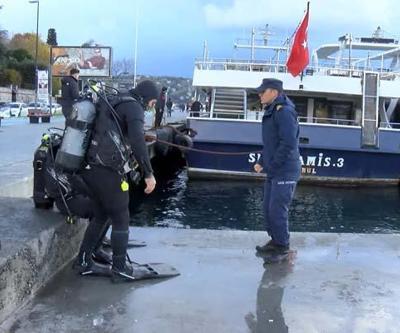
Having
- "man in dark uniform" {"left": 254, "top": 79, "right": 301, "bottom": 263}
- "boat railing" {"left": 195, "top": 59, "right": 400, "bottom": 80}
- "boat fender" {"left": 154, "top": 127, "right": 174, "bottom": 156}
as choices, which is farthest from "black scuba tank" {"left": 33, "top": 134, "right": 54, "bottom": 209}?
"boat fender" {"left": 154, "top": 127, "right": 174, "bottom": 156}

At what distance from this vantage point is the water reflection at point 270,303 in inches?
154

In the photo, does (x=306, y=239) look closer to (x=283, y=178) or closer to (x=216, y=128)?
(x=283, y=178)

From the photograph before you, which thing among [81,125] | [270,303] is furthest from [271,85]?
[270,303]

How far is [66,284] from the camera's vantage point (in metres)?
4.52

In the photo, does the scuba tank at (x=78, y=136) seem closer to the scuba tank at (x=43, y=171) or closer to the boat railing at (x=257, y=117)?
the scuba tank at (x=43, y=171)

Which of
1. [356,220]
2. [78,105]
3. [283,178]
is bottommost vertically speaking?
[356,220]

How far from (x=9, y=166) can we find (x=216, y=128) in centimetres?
957

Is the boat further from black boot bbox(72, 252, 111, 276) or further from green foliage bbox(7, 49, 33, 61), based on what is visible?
green foliage bbox(7, 49, 33, 61)

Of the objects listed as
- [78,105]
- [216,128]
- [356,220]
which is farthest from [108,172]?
[216,128]

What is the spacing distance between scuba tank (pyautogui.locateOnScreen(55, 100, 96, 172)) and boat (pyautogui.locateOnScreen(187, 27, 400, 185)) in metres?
13.8

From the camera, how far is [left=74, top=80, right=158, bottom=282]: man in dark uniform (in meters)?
4.29

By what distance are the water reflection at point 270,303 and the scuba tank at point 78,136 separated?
1.60 meters

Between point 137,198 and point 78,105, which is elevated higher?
point 78,105

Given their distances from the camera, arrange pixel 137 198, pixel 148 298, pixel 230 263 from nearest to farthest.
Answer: pixel 148 298 < pixel 230 263 < pixel 137 198
